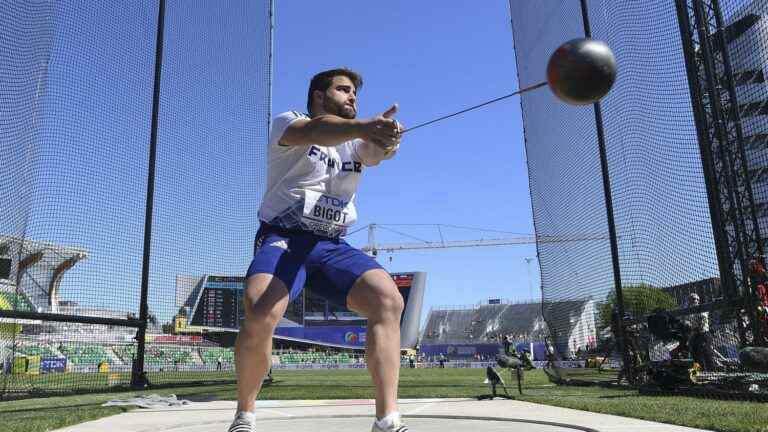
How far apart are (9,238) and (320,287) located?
20.8ft

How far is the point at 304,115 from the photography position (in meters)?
3.04

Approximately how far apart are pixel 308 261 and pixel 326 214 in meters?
0.27

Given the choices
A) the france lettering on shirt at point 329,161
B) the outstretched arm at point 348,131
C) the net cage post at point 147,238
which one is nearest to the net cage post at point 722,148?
the france lettering on shirt at point 329,161

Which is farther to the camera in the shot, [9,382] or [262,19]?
[262,19]

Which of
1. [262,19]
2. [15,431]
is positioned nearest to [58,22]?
[262,19]

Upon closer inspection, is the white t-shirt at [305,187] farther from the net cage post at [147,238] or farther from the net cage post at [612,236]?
the net cage post at [612,236]

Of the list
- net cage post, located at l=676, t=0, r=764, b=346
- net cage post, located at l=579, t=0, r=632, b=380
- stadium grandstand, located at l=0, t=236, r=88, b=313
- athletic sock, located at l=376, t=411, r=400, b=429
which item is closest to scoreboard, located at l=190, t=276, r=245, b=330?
stadium grandstand, located at l=0, t=236, r=88, b=313

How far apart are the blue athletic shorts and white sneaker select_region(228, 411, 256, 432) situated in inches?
22.5

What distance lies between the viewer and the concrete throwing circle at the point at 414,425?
3820mm

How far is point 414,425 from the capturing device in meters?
4.14

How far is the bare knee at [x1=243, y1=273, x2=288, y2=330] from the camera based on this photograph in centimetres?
274

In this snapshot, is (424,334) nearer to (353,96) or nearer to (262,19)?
(262,19)

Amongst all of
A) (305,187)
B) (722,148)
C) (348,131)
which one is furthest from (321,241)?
(722,148)

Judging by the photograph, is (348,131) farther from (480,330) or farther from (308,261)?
(480,330)
